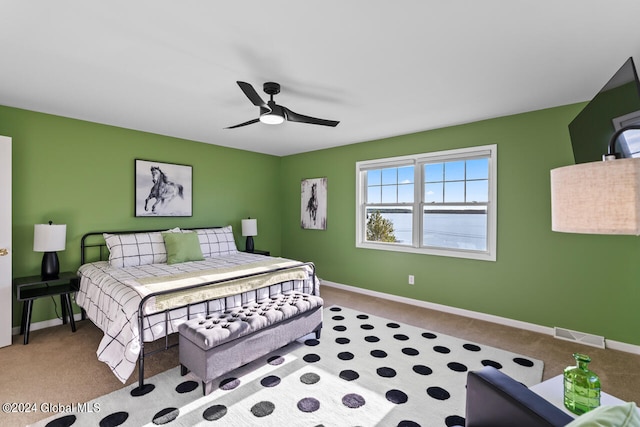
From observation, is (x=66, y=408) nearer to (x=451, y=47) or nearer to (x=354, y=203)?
(x=451, y=47)

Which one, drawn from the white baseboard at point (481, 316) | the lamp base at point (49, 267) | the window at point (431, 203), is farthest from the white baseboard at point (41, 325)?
the window at point (431, 203)

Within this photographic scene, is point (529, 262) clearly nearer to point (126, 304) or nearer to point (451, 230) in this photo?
point (451, 230)

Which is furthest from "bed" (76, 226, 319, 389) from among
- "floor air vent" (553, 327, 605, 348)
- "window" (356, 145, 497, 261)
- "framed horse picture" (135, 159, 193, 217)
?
"floor air vent" (553, 327, 605, 348)

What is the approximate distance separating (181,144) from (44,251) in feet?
7.11

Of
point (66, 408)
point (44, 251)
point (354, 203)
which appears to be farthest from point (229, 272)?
Result: point (354, 203)

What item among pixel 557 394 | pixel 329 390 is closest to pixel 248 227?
pixel 329 390

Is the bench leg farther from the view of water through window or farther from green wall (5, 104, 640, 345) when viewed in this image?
the view of water through window

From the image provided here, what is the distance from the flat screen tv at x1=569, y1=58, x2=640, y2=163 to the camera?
6.35ft

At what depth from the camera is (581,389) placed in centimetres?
123

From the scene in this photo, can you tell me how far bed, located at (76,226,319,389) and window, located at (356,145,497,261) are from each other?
1.67 metres

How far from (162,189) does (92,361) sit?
238cm

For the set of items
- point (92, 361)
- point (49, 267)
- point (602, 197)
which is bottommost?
point (92, 361)

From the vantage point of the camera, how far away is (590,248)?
304 cm

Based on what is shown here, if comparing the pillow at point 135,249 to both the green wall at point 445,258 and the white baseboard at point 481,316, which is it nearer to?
the green wall at point 445,258
